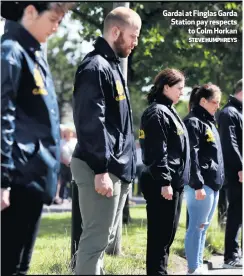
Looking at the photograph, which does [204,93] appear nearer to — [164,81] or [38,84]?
[164,81]

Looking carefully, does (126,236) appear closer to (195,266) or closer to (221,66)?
(195,266)

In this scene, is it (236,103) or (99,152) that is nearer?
(99,152)

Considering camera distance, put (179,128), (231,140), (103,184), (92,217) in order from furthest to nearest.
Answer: (231,140), (179,128), (92,217), (103,184)

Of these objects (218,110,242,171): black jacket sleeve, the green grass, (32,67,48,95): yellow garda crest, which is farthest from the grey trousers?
(218,110,242,171): black jacket sleeve

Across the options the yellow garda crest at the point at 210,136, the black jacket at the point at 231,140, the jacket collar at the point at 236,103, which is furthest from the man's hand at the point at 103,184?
the jacket collar at the point at 236,103

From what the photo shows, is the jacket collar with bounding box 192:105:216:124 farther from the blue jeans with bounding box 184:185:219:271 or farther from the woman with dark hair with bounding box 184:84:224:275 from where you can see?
the blue jeans with bounding box 184:185:219:271

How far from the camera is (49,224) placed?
13.0 meters

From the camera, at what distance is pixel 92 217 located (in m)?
4.82

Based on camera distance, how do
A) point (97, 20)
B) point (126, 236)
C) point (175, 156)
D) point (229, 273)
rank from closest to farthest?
point (175, 156)
point (229, 273)
point (126, 236)
point (97, 20)

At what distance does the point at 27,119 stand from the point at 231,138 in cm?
439

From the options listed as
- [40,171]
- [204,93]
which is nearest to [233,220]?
[204,93]

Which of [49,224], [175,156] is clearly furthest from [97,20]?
[175,156]

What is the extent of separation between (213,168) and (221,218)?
420 cm

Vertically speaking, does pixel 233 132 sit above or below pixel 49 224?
above
